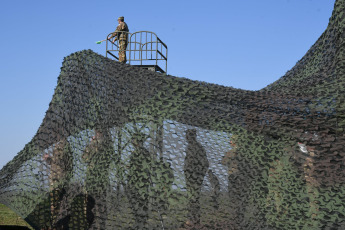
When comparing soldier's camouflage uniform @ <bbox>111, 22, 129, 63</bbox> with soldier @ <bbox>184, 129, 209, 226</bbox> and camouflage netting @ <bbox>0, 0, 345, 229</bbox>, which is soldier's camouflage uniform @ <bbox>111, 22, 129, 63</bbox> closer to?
camouflage netting @ <bbox>0, 0, 345, 229</bbox>

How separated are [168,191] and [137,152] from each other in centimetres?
33

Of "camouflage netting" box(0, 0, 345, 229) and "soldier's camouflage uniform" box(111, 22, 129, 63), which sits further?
"soldier's camouflage uniform" box(111, 22, 129, 63)

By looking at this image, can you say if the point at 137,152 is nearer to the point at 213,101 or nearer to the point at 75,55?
the point at 213,101

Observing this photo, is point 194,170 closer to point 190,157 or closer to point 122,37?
point 190,157

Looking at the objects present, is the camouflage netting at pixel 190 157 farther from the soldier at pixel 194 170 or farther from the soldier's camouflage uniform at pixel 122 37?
the soldier's camouflage uniform at pixel 122 37

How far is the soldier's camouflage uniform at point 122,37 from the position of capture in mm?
8227

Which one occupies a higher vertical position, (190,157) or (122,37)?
(122,37)

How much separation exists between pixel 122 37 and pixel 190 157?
19.5ft

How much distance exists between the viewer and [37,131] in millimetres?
3297

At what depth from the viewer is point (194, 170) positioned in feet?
9.35

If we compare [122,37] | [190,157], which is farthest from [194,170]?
[122,37]

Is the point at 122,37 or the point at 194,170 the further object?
the point at 122,37

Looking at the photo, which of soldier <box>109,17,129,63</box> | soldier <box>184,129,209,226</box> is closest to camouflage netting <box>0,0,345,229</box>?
Result: soldier <box>184,129,209,226</box>

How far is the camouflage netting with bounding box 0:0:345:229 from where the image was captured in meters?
2.78
